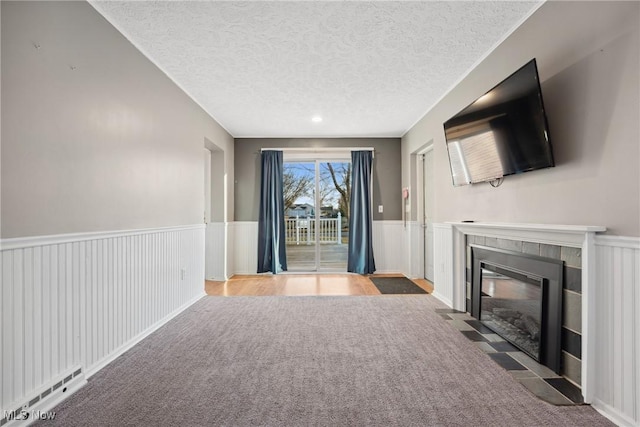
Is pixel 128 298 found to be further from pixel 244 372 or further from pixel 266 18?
pixel 266 18

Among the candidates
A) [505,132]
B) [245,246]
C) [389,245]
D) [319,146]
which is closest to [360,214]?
[389,245]

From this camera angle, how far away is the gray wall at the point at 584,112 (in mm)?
1563

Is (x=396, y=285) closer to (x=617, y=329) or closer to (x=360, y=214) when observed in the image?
(x=360, y=214)

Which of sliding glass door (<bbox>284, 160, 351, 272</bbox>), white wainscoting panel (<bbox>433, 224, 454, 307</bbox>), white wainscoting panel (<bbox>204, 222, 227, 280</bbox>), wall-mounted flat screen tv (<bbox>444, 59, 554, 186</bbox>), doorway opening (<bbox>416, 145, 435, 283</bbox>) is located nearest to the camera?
wall-mounted flat screen tv (<bbox>444, 59, 554, 186</bbox>)

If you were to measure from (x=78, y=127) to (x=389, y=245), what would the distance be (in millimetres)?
4776

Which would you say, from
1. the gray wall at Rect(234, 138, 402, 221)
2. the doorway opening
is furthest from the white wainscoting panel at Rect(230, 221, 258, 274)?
the doorway opening

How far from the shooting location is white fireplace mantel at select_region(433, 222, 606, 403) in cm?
170

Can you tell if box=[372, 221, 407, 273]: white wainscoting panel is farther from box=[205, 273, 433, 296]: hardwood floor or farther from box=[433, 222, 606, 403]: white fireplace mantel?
box=[433, 222, 606, 403]: white fireplace mantel

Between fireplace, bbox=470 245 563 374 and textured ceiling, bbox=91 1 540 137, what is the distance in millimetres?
1735

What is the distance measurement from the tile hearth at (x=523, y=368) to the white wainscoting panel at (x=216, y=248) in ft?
11.6

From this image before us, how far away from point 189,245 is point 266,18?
2.51m

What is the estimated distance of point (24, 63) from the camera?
1617 millimetres

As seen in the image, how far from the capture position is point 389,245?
5758 millimetres

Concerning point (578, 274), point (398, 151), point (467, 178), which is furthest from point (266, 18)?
point (398, 151)
